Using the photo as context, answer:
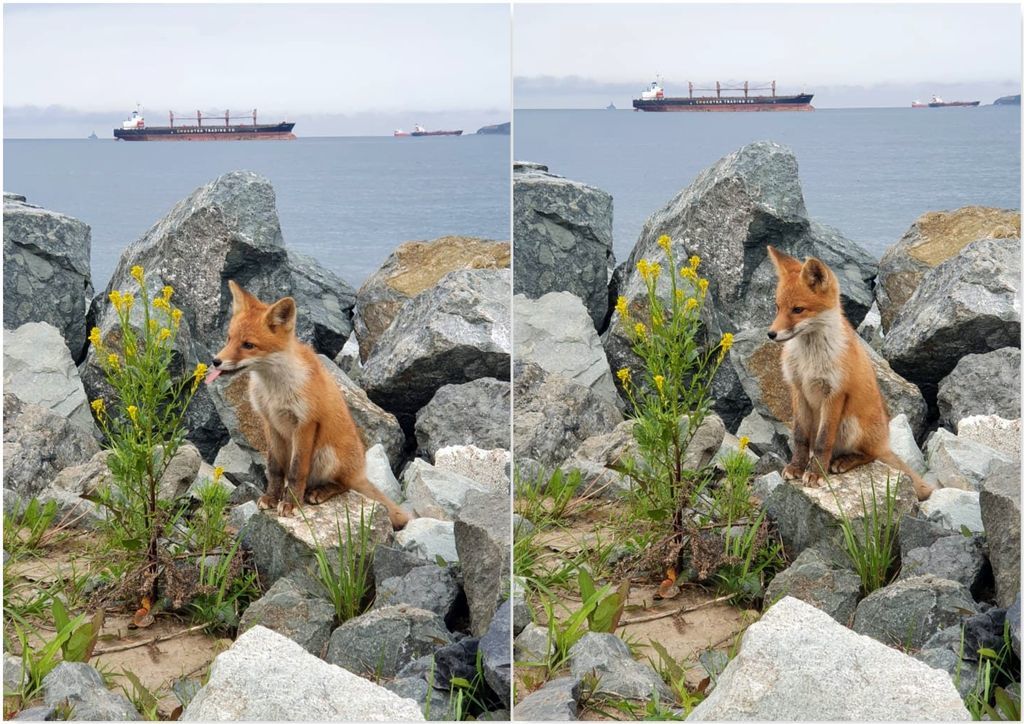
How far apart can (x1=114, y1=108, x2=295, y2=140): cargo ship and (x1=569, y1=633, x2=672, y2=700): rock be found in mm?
2035

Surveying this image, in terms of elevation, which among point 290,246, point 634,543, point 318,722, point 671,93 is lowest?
point 318,722

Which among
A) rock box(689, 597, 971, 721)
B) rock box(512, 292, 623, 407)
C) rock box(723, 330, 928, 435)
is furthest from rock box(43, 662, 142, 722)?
rock box(723, 330, 928, 435)

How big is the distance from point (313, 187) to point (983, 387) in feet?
8.10

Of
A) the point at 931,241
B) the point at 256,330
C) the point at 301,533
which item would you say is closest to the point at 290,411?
the point at 256,330

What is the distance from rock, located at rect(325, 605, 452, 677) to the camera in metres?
4.32

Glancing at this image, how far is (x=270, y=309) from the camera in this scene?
4.46 m

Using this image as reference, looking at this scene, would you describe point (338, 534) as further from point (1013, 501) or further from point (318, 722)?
point (1013, 501)

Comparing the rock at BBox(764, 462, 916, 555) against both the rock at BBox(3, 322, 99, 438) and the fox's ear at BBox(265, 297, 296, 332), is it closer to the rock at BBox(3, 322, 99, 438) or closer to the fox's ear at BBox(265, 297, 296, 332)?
the fox's ear at BBox(265, 297, 296, 332)

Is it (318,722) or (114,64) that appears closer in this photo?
(318,722)

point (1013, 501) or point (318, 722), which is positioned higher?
point (1013, 501)

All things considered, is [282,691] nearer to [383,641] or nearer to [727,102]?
[383,641]

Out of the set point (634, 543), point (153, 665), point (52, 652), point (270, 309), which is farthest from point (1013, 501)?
point (52, 652)

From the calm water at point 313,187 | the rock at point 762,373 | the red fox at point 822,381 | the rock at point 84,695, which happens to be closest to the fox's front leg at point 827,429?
the red fox at point 822,381

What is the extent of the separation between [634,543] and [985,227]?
1.69m
